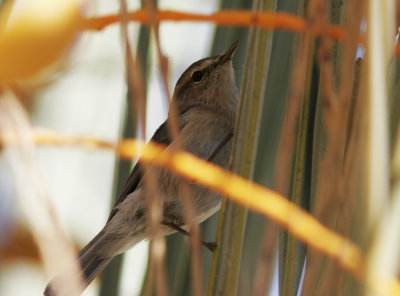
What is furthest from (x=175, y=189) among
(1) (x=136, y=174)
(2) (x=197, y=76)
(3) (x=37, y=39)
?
(3) (x=37, y=39)

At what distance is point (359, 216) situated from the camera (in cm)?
71

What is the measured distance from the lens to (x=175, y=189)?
2.76 m

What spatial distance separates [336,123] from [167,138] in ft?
7.71

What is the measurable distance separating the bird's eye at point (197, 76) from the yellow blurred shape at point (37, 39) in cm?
268

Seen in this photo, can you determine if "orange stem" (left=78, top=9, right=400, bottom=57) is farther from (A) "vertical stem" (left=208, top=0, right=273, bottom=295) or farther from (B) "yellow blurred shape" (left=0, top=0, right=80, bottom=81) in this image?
(B) "yellow blurred shape" (left=0, top=0, right=80, bottom=81)

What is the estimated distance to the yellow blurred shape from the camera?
73 cm

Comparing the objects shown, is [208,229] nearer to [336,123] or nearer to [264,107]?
[264,107]

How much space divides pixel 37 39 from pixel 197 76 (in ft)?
9.04

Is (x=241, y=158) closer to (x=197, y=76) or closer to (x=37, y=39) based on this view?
(x=37, y=39)

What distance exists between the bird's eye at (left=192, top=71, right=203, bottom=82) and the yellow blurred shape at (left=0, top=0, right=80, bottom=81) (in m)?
2.68

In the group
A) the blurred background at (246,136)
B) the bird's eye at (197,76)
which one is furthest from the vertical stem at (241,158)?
the bird's eye at (197,76)

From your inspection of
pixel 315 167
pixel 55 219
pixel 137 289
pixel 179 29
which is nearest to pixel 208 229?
pixel 137 289

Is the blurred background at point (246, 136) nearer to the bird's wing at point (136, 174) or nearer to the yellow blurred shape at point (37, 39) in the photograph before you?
the yellow blurred shape at point (37, 39)

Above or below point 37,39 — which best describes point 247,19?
above
